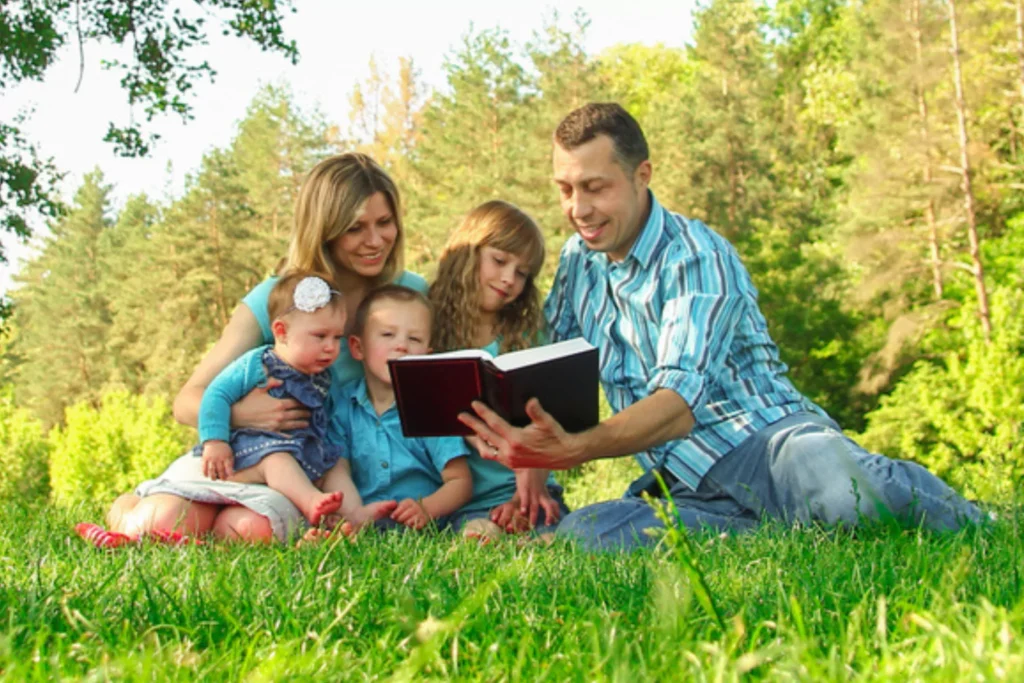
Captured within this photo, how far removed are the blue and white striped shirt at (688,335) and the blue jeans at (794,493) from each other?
9cm

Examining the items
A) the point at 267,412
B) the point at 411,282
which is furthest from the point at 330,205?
the point at 267,412

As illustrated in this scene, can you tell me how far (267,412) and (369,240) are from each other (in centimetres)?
89

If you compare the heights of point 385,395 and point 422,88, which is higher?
point 422,88

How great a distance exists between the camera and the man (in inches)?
146

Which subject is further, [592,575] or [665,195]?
[665,195]

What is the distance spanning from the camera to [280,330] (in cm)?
444

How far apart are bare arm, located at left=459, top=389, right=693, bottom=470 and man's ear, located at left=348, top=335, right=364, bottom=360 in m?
1.02

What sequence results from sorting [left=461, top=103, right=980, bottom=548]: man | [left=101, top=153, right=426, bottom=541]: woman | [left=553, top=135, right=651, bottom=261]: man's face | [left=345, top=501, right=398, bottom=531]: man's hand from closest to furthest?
[left=461, top=103, right=980, bottom=548]: man → [left=101, top=153, right=426, bottom=541]: woman → [left=345, top=501, right=398, bottom=531]: man's hand → [left=553, top=135, right=651, bottom=261]: man's face

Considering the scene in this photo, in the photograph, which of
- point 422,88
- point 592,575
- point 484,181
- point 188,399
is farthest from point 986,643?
point 422,88

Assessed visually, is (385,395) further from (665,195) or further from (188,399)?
(665,195)

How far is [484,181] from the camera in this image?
104 feet

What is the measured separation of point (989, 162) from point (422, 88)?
22.0 meters

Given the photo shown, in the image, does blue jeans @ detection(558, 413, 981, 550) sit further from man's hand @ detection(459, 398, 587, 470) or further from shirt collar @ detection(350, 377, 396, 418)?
shirt collar @ detection(350, 377, 396, 418)

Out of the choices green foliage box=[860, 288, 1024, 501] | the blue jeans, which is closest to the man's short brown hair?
the blue jeans
